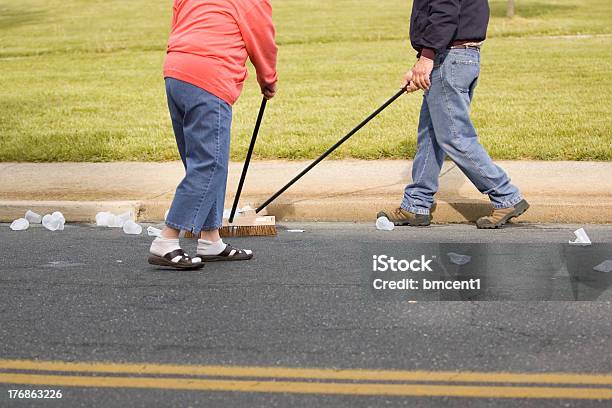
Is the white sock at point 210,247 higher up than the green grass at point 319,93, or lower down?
higher up

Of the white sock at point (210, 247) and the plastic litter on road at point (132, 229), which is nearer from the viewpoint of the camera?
the white sock at point (210, 247)

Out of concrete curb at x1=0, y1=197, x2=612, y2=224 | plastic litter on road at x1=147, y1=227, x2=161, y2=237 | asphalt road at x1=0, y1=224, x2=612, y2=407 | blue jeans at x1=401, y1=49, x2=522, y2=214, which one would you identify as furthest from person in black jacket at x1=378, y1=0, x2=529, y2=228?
plastic litter on road at x1=147, y1=227, x2=161, y2=237

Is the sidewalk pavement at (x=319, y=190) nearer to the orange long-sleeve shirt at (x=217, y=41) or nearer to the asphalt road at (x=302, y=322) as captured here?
the asphalt road at (x=302, y=322)

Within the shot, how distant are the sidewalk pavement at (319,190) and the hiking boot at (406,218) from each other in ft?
0.85

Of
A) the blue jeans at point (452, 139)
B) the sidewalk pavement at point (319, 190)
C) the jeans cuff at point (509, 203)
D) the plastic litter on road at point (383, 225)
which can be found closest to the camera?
the blue jeans at point (452, 139)

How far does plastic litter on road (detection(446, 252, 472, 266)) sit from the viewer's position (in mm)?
6499

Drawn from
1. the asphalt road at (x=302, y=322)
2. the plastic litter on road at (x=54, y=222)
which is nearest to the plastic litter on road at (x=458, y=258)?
the asphalt road at (x=302, y=322)

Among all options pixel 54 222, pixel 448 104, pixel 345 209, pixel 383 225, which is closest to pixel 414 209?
pixel 383 225

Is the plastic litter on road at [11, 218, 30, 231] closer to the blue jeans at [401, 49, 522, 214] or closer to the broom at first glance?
the broom

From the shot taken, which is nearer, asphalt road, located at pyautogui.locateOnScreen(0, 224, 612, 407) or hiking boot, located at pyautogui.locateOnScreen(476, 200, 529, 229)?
asphalt road, located at pyautogui.locateOnScreen(0, 224, 612, 407)

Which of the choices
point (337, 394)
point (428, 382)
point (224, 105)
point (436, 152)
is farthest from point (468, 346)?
point (436, 152)

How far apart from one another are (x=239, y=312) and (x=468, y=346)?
3.85ft

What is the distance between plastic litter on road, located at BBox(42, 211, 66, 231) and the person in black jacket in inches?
89.9

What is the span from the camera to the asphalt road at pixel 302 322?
4312mm
